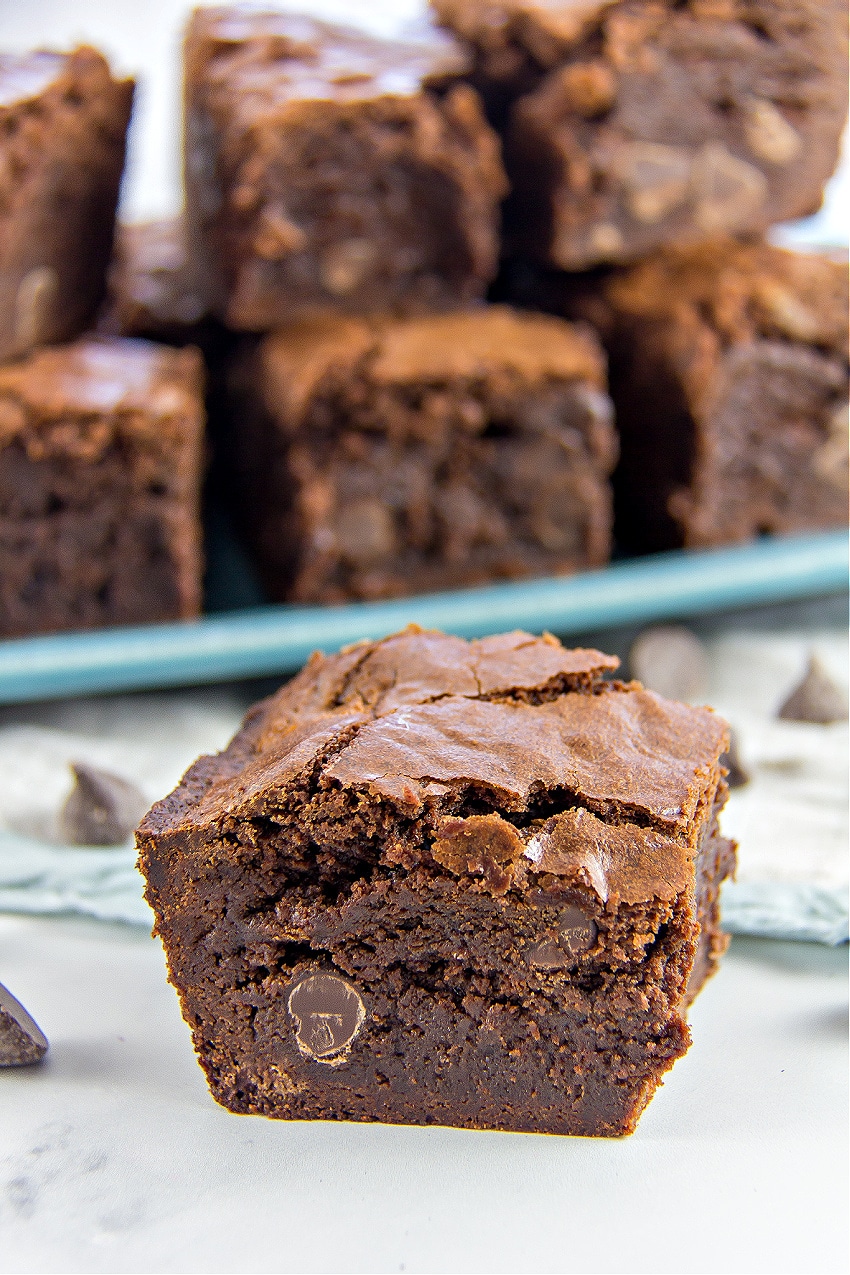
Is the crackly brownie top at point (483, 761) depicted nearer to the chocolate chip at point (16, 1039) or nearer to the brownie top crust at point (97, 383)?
the chocolate chip at point (16, 1039)

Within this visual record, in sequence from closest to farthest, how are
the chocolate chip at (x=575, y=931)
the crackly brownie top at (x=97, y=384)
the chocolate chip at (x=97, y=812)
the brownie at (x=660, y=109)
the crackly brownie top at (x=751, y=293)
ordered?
1. the chocolate chip at (x=575, y=931)
2. the chocolate chip at (x=97, y=812)
3. the crackly brownie top at (x=97, y=384)
4. the brownie at (x=660, y=109)
5. the crackly brownie top at (x=751, y=293)

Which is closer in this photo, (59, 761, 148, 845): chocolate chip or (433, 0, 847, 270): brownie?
(59, 761, 148, 845): chocolate chip

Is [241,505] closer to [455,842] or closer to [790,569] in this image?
[790,569]

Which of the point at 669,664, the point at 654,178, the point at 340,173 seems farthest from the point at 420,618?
the point at 654,178

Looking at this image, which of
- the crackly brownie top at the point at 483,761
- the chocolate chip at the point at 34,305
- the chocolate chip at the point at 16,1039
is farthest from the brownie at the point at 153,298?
the chocolate chip at the point at 16,1039

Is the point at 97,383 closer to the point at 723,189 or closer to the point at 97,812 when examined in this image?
the point at 97,812

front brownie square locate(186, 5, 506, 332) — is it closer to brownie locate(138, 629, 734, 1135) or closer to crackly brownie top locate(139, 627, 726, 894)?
crackly brownie top locate(139, 627, 726, 894)

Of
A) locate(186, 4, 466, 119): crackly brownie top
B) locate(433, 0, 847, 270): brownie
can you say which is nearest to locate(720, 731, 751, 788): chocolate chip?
locate(433, 0, 847, 270): brownie

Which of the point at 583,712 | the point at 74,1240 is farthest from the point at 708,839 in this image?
the point at 74,1240
